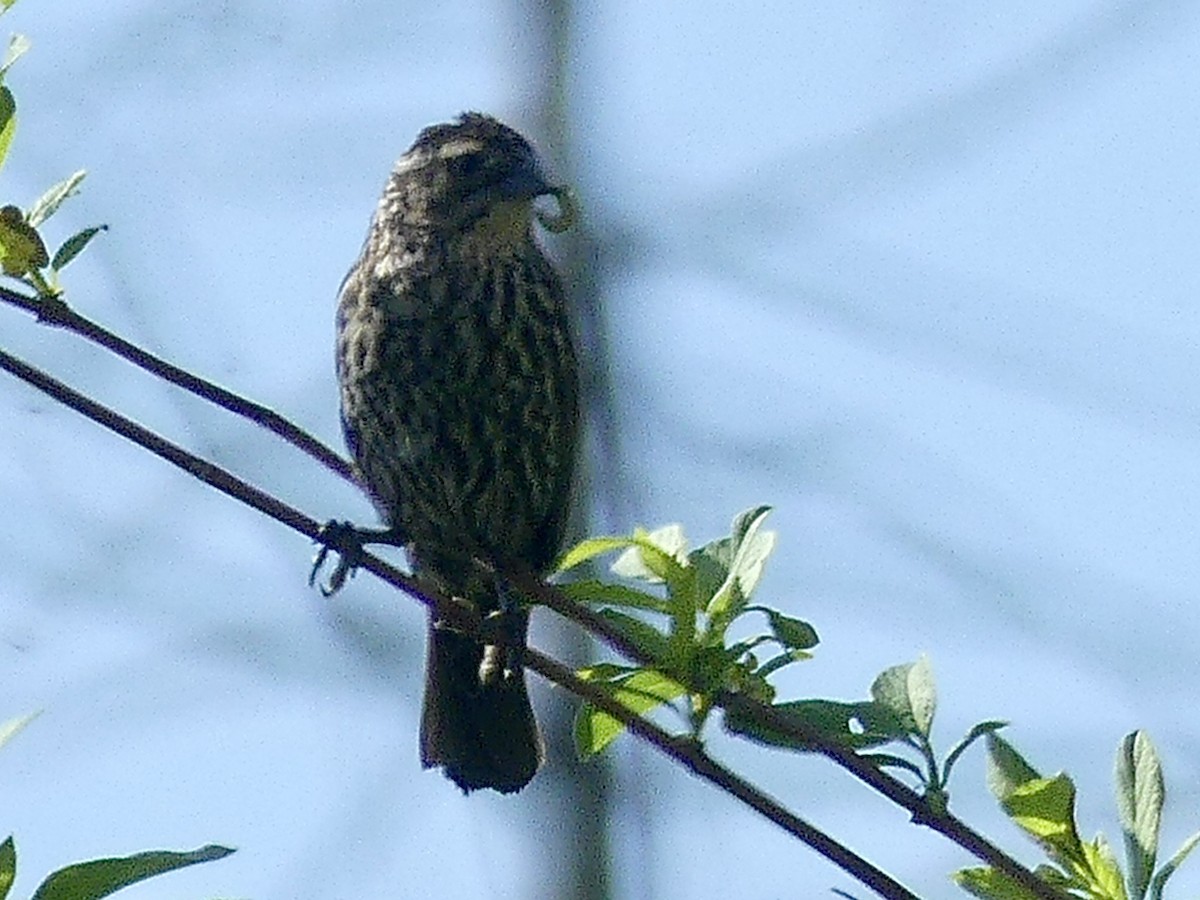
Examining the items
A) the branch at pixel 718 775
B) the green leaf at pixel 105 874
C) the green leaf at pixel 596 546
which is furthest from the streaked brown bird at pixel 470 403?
the green leaf at pixel 105 874

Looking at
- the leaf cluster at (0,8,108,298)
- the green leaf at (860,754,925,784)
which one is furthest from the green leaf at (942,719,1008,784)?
the leaf cluster at (0,8,108,298)

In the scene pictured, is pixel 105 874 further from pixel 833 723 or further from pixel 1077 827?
pixel 1077 827

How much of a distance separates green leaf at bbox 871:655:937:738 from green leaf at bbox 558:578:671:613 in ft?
0.77

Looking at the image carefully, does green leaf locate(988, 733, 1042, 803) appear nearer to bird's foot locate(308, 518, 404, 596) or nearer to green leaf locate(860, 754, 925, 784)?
green leaf locate(860, 754, 925, 784)

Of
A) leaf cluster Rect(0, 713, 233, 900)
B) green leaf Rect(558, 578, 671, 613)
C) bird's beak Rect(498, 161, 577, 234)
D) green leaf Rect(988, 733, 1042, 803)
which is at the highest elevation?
bird's beak Rect(498, 161, 577, 234)

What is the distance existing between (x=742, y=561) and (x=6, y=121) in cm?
80

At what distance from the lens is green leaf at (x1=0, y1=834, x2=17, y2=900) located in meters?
1.75

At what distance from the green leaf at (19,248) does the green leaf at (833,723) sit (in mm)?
768

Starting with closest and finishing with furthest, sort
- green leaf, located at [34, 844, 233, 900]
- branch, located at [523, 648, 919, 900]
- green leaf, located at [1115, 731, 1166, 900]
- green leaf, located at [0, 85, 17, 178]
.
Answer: branch, located at [523, 648, 919, 900], green leaf, located at [34, 844, 233, 900], green leaf, located at [1115, 731, 1166, 900], green leaf, located at [0, 85, 17, 178]

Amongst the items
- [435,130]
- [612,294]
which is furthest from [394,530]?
[435,130]

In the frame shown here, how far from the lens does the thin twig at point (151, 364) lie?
191 centimetres

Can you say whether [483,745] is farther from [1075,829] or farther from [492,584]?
[1075,829]

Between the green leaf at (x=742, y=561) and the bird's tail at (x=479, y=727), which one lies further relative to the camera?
the bird's tail at (x=479, y=727)

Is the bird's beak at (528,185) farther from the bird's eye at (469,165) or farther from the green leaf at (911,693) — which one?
the green leaf at (911,693)
